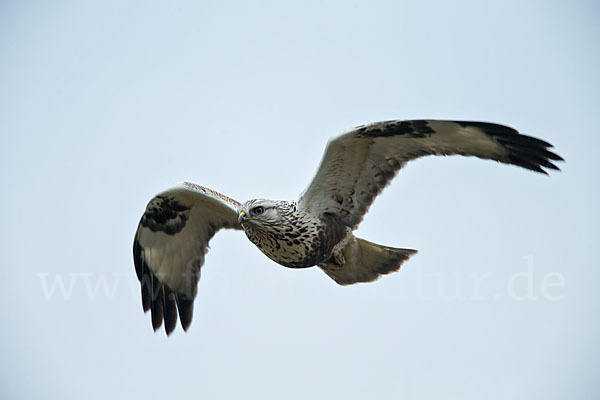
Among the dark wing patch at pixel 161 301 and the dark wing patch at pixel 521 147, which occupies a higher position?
the dark wing patch at pixel 521 147

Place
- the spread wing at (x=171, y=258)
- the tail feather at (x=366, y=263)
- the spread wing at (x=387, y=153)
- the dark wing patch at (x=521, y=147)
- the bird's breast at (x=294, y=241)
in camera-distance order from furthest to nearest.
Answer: the spread wing at (x=171, y=258), the tail feather at (x=366, y=263), the bird's breast at (x=294, y=241), the spread wing at (x=387, y=153), the dark wing patch at (x=521, y=147)

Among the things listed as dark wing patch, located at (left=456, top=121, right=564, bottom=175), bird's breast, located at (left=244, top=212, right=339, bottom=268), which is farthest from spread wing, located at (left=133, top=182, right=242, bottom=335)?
dark wing patch, located at (left=456, top=121, right=564, bottom=175)

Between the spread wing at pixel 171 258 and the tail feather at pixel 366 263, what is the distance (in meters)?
1.37

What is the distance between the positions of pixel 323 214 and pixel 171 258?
216cm

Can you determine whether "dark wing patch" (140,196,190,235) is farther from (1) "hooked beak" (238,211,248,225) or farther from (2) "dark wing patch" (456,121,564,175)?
(2) "dark wing patch" (456,121,564,175)

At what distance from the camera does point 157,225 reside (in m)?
8.53

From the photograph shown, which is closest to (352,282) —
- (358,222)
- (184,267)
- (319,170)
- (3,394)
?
Result: (358,222)

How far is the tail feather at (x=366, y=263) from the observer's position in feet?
26.5

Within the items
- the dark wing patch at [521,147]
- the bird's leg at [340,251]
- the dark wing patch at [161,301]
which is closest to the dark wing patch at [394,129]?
the dark wing patch at [521,147]

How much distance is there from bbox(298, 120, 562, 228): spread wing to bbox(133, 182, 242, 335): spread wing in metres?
1.43

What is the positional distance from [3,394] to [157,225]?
2857 centimetres

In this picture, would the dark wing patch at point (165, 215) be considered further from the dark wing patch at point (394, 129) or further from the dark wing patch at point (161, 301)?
the dark wing patch at point (394, 129)

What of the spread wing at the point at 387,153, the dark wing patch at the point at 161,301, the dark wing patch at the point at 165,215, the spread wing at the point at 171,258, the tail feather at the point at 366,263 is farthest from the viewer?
the dark wing patch at the point at 161,301

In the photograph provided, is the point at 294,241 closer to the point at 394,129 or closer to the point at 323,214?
the point at 323,214
